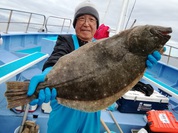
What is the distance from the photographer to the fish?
1.87m

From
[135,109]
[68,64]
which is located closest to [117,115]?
[135,109]

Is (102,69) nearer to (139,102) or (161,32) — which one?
(161,32)

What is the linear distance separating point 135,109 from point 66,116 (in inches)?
104

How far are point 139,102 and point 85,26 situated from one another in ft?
9.02

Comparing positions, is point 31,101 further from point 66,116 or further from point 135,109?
point 135,109

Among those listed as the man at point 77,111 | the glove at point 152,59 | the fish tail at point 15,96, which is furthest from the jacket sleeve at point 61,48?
the glove at point 152,59

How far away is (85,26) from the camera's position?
2764 mm

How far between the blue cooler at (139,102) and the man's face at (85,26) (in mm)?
2297

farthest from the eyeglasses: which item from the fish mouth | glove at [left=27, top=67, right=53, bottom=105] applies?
glove at [left=27, top=67, right=53, bottom=105]

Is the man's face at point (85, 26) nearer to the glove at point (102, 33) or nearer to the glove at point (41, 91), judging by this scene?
the glove at point (41, 91)

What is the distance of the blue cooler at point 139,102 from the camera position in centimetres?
462

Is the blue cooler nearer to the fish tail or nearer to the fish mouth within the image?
the fish mouth

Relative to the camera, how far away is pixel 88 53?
1.97 m

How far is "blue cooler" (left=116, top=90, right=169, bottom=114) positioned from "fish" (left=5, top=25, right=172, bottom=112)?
8.77 ft
